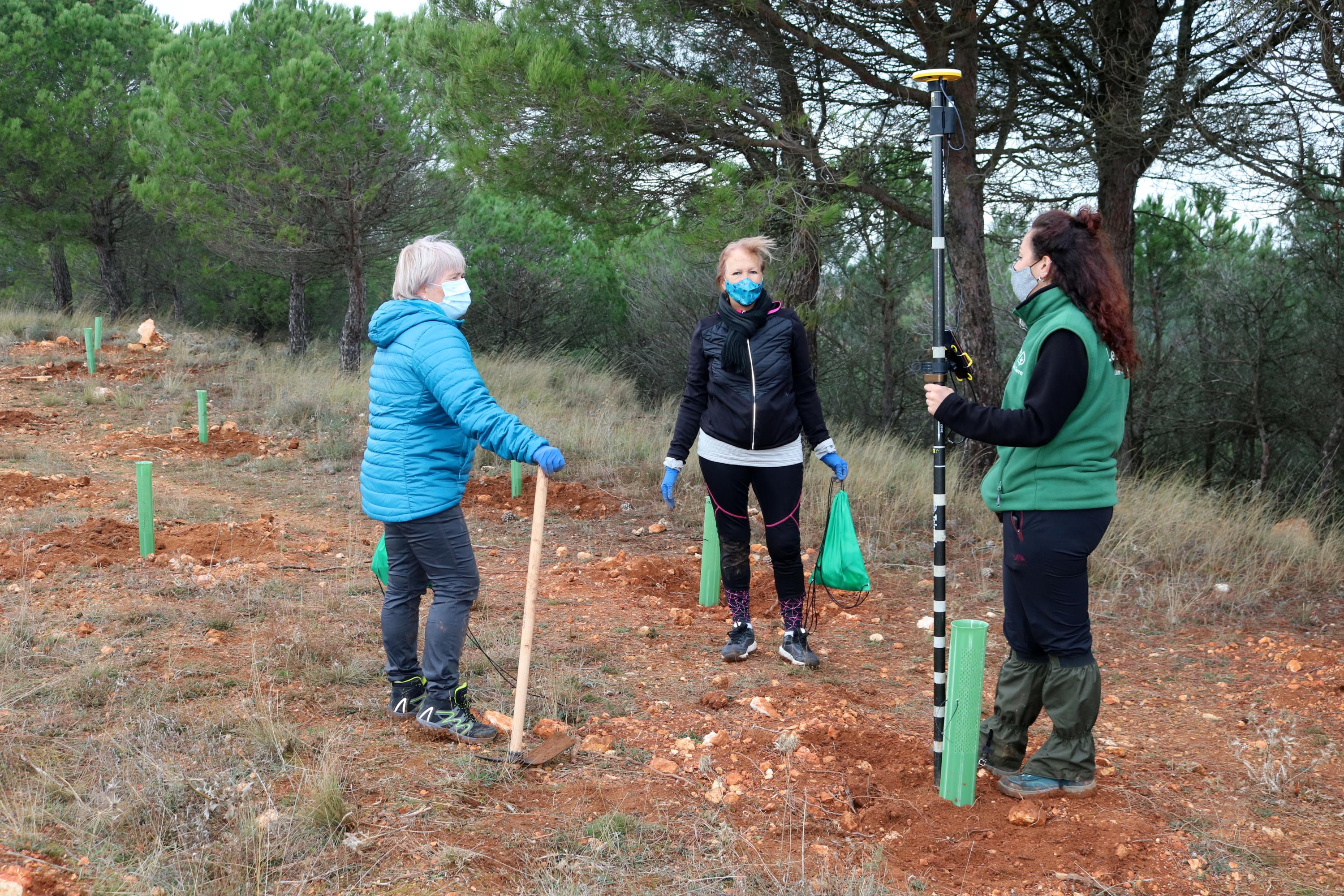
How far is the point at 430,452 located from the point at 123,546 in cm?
352

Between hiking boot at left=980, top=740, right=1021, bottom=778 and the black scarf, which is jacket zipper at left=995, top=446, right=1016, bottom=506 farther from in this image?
the black scarf

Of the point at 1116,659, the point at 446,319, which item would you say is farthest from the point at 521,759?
the point at 1116,659

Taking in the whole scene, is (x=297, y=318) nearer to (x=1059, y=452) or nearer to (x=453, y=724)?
(x=453, y=724)

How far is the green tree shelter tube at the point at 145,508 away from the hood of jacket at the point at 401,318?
276 centimetres

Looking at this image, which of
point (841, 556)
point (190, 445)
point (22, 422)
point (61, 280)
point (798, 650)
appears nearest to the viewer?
point (841, 556)

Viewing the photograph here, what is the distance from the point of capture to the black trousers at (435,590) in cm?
340

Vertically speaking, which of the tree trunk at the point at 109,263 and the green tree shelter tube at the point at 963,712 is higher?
the tree trunk at the point at 109,263

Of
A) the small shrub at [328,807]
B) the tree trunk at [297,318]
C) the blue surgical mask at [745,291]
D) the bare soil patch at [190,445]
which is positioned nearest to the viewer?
the small shrub at [328,807]

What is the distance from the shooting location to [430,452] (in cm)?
338

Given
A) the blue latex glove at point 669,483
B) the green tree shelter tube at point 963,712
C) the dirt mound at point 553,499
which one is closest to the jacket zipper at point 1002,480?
the green tree shelter tube at point 963,712

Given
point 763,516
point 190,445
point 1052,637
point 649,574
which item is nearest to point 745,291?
point 763,516

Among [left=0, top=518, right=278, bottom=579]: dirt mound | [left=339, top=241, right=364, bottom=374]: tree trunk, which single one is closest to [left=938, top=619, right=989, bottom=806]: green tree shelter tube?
[left=0, top=518, right=278, bottom=579]: dirt mound

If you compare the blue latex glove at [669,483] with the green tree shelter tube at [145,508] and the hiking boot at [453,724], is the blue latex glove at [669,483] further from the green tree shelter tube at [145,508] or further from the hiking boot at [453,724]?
the green tree shelter tube at [145,508]

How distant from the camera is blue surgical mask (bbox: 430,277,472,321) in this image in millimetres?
3400
